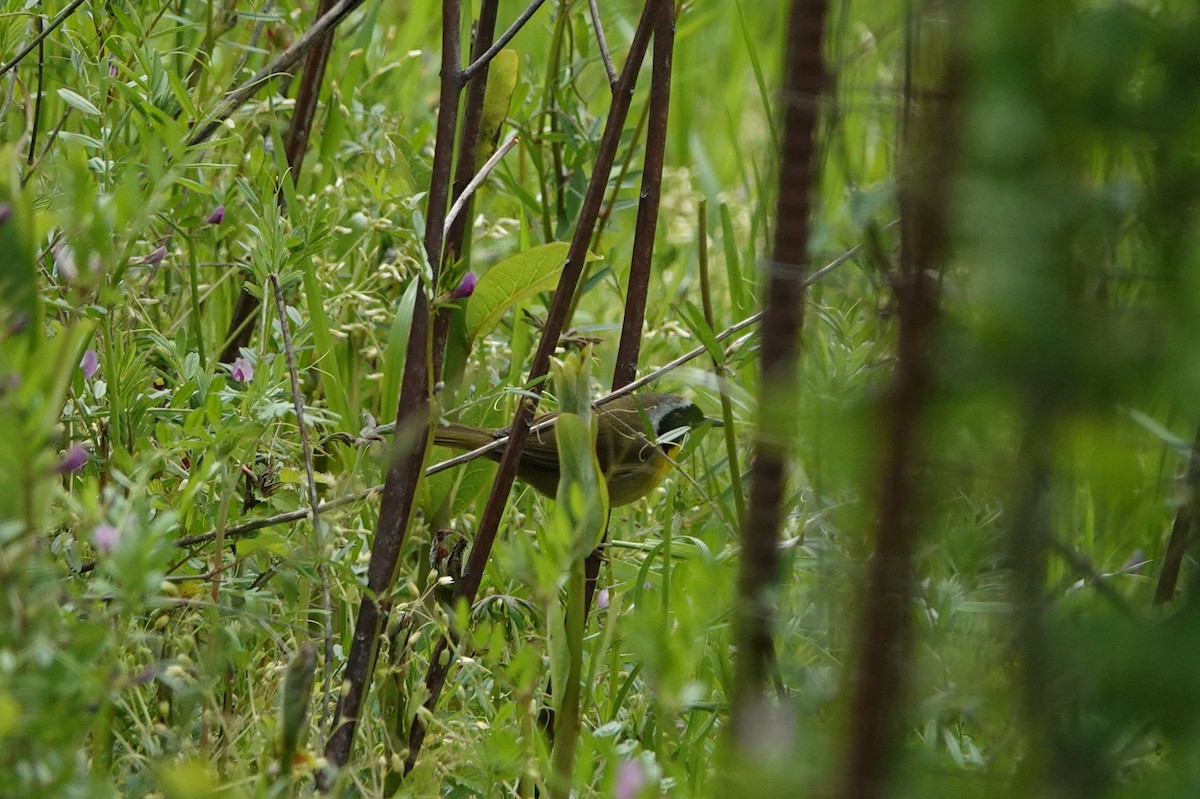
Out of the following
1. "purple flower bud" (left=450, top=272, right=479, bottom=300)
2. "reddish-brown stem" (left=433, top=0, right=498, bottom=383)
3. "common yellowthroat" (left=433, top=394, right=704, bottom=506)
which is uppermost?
"reddish-brown stem" (left=433, top=0, right=498, bottom=383)

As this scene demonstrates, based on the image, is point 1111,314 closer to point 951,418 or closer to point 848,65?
point 951,418

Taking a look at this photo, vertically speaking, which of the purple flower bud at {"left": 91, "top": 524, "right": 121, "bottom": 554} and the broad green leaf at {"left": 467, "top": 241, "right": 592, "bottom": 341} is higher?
the broad green leaf at {"left": 467, "top": 241, "right": 592, "bottom": 341}

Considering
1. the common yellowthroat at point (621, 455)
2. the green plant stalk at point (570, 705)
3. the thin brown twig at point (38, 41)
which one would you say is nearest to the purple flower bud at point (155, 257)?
the thin brown twig at point (38, 41)

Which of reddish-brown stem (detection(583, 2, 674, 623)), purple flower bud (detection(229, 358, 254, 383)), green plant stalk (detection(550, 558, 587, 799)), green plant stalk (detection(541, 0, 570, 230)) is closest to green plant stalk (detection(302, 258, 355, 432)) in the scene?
purple flower bud (detection(229, 358, 254, 383))

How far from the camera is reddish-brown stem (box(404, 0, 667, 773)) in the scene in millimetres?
1726

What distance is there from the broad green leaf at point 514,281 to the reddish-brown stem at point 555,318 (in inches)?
5.8

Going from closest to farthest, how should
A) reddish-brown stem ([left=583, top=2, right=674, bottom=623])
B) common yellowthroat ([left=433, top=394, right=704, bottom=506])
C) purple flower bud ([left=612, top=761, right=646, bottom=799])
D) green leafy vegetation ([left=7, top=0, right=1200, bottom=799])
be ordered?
1. green leafy vegetation ([left=7, top=0, right=1200, bottom=799])
2. purple flower bud ([left=612, top=761, right=646, bottom=799])
3. reddish-brown stem ([left=583, top=2, right=674, bottom=623])
4. common yellowthroat ([left=433, top=394, right=704, bottom=506])

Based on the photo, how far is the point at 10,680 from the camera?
0.97m

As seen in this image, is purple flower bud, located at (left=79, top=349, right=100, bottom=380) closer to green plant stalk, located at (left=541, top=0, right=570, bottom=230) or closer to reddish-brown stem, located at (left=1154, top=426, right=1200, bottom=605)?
green plant stalk, located at (left=541, top=0, right=570, bottom=230)

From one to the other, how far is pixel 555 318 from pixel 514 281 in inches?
8.6

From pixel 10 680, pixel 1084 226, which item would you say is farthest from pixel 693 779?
pixel 1084 226

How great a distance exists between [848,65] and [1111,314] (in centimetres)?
34

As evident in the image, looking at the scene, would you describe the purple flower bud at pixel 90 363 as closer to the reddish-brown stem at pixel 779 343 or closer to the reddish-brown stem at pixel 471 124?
the reddish-brown stem at pixel 471 124

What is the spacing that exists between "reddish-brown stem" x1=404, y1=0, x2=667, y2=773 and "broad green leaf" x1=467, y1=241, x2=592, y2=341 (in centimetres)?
15
